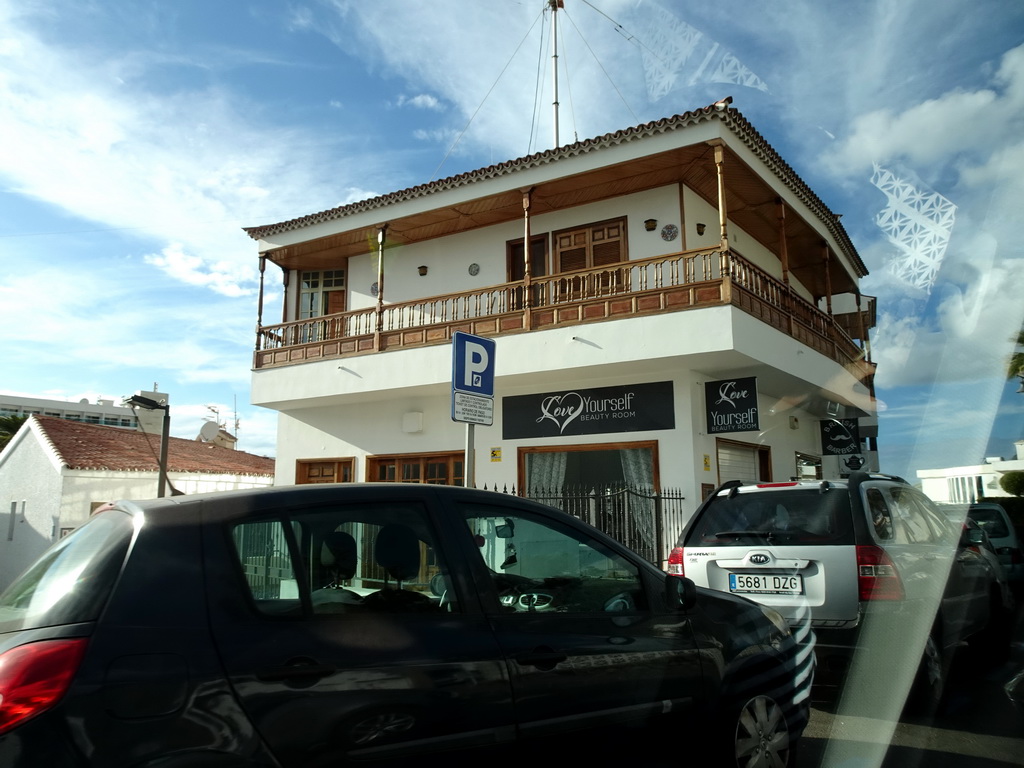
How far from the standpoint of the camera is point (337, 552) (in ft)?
9.68

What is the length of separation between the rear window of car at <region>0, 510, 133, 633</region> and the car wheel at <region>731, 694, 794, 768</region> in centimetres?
294

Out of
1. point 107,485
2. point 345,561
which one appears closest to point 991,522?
point 345,561

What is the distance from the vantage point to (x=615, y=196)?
13.5m

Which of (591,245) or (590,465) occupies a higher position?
(591,245)

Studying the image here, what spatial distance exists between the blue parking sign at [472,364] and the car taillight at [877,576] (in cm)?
324

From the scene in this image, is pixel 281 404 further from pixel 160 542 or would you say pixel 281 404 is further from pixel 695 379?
pixel 160 542

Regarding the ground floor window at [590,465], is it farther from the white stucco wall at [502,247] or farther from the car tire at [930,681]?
the car tire at [930,681]

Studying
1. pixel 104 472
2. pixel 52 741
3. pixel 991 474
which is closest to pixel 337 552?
pixel 52 741

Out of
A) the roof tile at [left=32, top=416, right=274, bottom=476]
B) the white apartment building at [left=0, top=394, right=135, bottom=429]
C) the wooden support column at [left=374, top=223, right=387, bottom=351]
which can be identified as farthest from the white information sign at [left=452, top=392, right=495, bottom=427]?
the white apartment building at [left=0, top=394, right=135, bottom=429]

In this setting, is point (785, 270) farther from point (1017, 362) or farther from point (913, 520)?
point (913, 520)

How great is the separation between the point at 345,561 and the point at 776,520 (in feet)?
13.5

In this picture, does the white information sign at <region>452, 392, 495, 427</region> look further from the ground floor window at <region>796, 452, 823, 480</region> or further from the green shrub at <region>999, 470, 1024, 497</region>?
the green shrub at <region>999, 470, 1024, 497</region>

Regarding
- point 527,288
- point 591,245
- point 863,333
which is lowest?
point 527,288

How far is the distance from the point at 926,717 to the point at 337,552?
4784 millimetres
